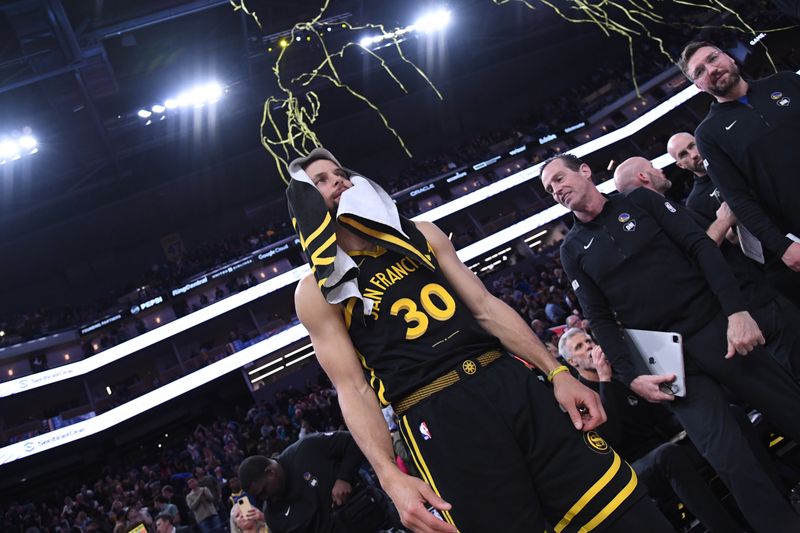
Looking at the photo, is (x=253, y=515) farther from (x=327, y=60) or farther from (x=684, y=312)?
(x=327, y=60)

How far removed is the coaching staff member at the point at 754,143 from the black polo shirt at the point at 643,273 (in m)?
0.42

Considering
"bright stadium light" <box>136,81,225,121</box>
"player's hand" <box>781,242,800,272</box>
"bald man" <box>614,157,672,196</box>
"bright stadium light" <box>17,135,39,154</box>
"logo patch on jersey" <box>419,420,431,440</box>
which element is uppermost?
"bright stadium light" <box>136,81,225,121</box>

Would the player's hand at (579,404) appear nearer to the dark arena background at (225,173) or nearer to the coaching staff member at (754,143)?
the coaching staff member at (754,143)

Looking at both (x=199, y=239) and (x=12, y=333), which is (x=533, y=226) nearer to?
(x=199, y=239)

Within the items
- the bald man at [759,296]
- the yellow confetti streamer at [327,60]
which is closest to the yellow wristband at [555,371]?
the bald man at [759,296]

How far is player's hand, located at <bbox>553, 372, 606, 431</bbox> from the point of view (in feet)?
6.10

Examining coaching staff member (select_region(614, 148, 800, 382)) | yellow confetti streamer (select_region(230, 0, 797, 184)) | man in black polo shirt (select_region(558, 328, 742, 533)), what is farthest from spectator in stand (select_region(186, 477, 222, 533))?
yellow confetti streamer (select_region(230, 0, 797, 184))

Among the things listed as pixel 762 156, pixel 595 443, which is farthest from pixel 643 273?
pixel 595 443

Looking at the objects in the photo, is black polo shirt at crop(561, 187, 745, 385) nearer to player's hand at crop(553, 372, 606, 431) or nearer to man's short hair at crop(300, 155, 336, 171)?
player's hand at crop(553, 372, 606, 431)

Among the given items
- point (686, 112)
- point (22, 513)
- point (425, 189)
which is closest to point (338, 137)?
point (425, 189)

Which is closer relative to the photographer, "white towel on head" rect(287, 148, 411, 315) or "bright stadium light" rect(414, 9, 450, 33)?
"white towel on head" rect(287, 148, 411, 315)

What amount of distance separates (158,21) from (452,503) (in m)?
17.1

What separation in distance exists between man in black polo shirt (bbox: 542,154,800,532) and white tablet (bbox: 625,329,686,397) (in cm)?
5

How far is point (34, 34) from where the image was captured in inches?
532
